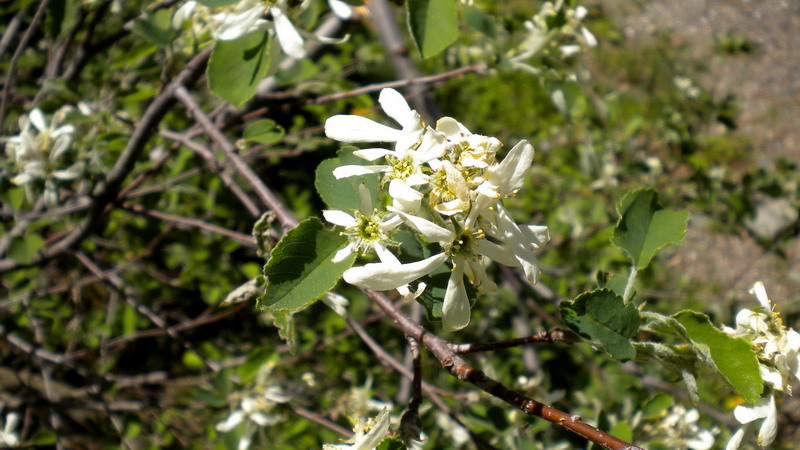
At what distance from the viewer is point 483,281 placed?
35.3 inches

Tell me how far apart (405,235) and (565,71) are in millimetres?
1048

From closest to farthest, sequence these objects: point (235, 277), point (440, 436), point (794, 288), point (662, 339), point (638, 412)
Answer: point (662, 339) < point (638, 412) < point (440, 436) < point (235, 277) < point (794, 288)

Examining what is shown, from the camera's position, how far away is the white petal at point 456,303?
33.1 inches

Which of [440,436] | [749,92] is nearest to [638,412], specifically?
[440,436]

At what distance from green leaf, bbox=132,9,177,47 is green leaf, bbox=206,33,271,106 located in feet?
1.45

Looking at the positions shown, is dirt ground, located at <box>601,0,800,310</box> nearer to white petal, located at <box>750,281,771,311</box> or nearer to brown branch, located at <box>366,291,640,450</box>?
white petal, located at <box>750,281,771,311</box>

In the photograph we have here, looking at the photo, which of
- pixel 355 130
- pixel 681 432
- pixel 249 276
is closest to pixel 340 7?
pixel 355 130

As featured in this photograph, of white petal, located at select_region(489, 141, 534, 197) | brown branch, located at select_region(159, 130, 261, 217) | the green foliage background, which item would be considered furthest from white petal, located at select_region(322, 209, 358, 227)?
the green foliage background

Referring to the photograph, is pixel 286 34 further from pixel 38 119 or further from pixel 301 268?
pixel 38 119

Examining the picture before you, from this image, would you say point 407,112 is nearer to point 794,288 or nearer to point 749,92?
point 794,288

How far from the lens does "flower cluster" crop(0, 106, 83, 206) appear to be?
174cm

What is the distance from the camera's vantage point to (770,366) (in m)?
0.95

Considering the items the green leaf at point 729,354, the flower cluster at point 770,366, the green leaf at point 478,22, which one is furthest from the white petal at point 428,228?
the green leaf at point 478,22

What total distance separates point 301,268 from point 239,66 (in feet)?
1.79
